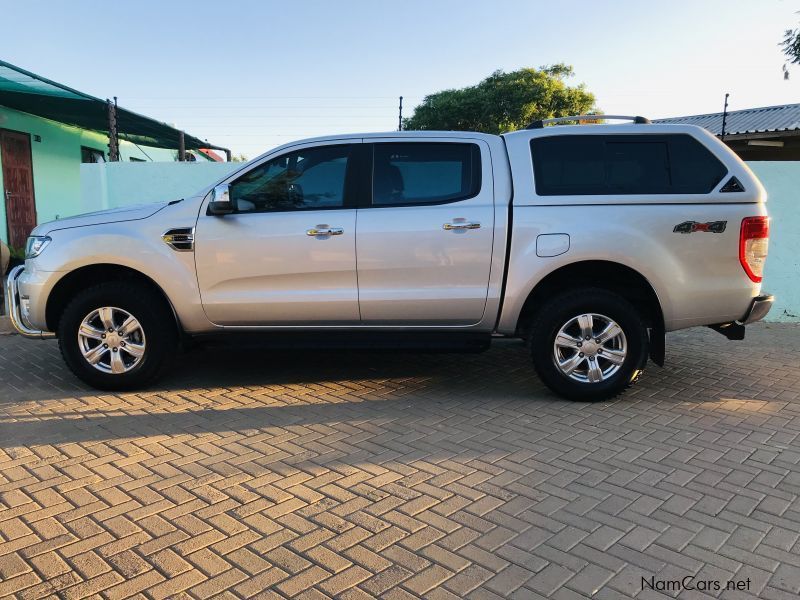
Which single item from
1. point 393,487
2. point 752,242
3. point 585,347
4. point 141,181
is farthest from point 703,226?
point 141,181

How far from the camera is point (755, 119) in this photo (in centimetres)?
1617

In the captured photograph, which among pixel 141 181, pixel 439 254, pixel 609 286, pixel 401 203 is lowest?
pixel 609 286

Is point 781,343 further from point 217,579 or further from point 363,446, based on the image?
point 217,579

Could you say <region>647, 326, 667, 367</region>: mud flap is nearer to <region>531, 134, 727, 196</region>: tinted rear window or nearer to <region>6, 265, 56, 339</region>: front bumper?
<region>531, 134, 727, 196</region>: tinted rear window

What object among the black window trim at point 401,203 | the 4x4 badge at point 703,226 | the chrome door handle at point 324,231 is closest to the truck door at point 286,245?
the chrome door handle at point 324,231

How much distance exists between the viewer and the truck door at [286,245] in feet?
15.4

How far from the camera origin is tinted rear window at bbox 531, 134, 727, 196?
15.0ft

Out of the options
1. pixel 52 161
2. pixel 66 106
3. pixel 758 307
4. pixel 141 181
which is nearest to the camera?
pixel 758 307

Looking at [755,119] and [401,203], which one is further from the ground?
[755,119]

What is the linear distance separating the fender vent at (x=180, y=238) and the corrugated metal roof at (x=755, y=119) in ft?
39.9

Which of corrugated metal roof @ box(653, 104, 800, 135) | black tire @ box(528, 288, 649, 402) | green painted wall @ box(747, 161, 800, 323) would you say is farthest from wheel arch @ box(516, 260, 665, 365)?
corrugated metal roof @ box(653, 104, 800, 135)

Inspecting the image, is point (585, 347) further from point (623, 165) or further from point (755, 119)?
point (755, 119)

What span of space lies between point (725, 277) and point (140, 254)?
4362 mm

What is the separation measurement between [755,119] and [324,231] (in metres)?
15.7
